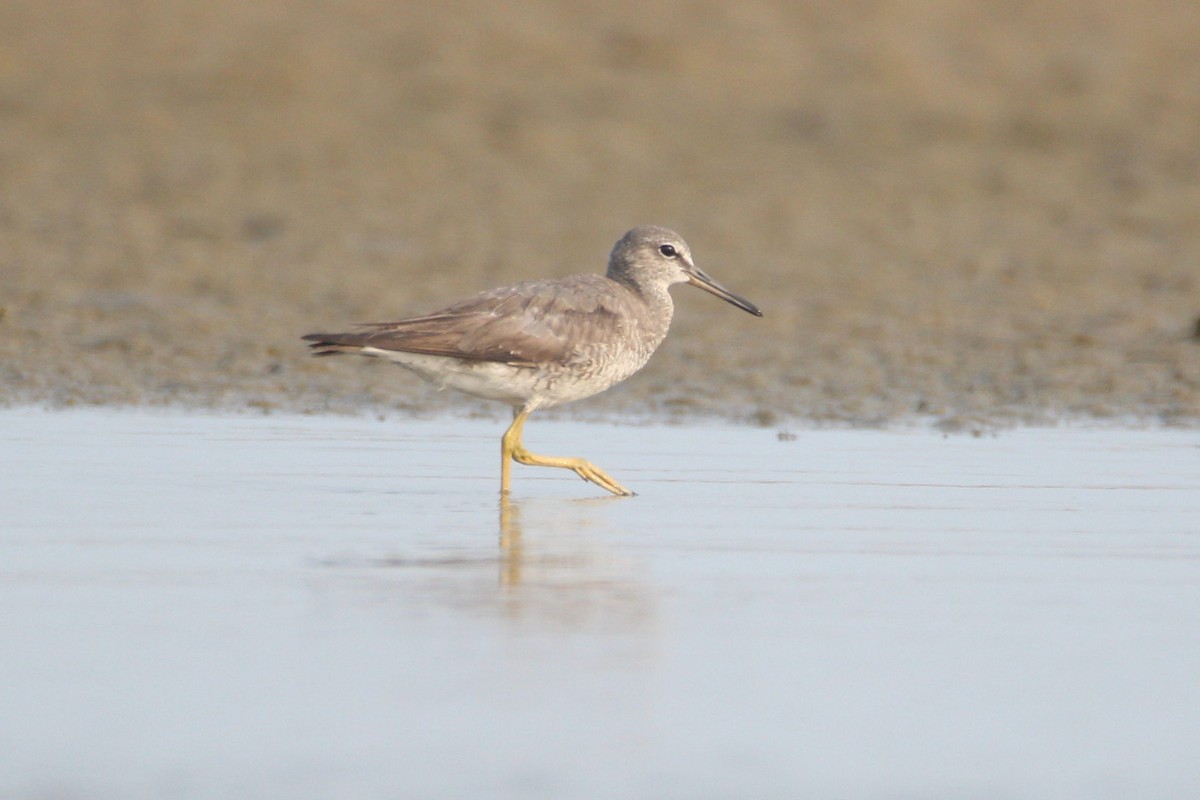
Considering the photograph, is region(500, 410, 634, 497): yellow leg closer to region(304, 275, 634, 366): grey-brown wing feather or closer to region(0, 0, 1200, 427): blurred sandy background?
region(304, 275, 634, 366): grey-brown wing feather

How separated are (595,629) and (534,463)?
3.22m

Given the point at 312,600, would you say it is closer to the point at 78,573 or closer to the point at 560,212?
the point at 78,573

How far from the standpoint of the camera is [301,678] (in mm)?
4258

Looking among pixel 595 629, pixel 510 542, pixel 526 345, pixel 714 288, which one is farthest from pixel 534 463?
pixel 595 629

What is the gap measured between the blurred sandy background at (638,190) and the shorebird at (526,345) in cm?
131

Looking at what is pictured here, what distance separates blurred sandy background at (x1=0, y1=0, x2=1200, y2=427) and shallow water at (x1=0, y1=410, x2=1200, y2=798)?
A: 2.55 metres

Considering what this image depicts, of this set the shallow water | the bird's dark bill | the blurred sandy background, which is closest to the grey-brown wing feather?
the shallow water

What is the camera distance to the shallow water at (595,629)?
3744 millimetres

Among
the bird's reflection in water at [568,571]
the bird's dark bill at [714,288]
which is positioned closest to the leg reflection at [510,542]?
the bird's reflection in water at [568,571]

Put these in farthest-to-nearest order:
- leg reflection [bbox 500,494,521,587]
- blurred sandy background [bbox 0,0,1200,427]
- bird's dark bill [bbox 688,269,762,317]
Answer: blurred sandy background [bbox 0,0,1200,427]
bird's dark bill [bbox 688,269,762,317]
leg reflection [bbox 500,494,521,587]

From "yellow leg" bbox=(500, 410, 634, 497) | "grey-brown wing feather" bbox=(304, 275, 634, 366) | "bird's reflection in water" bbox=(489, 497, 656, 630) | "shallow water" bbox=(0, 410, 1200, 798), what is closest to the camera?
"shallow water" bbox=(0, 410, 1200, 798)

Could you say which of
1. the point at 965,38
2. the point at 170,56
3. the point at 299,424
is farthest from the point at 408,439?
the point at 965,38

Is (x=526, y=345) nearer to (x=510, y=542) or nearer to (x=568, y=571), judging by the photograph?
(x=510, y=542)

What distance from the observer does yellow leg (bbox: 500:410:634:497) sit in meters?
7.39
